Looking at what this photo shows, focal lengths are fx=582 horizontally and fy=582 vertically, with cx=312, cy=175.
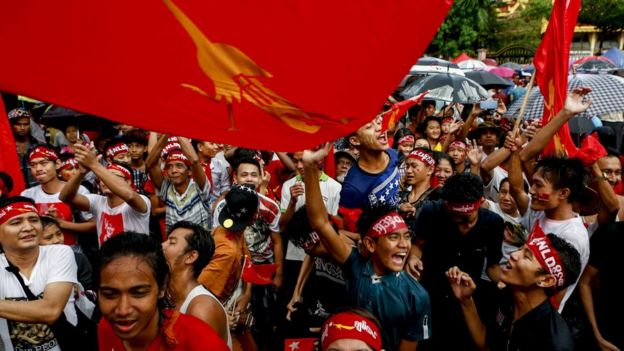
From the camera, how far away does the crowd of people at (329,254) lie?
2.74m

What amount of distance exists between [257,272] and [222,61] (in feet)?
8.44

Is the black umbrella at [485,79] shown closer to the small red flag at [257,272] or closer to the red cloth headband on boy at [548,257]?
the small red flag at [257,272]

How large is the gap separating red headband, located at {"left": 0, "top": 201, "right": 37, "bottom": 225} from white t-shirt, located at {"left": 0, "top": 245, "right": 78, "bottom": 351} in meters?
0.26

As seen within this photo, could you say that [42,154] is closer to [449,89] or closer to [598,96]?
[598,96]

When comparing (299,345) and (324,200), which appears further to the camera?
(324,200)

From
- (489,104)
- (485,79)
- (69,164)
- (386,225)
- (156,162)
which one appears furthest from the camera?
(489,104)

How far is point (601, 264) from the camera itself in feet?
13.1

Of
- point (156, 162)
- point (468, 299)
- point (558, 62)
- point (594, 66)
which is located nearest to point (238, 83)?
point (468, 299)

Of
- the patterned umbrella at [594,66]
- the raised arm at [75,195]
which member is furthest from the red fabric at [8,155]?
the patterned umbrella at [594,66]

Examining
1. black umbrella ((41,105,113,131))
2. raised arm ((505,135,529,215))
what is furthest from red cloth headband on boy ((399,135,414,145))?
black umbrella ((41,105,113,131))

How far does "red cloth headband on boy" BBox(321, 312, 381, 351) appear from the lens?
2588 mm

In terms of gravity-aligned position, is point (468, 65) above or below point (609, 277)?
above

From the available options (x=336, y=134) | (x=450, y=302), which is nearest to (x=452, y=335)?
(x=450, y=302)

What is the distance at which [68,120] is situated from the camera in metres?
10.8
